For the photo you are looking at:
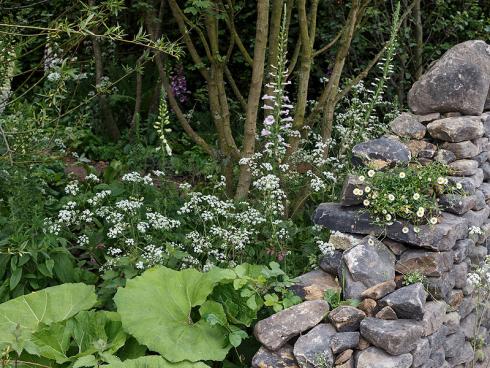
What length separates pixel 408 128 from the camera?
445 cm

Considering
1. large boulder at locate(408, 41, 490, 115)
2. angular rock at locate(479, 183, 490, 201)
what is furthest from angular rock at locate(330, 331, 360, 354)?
large boulder at locate(408, 41, 490, 115)

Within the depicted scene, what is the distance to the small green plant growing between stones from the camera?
3.68m

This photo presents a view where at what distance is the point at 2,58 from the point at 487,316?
314cm

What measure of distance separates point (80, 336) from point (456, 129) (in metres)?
2.37

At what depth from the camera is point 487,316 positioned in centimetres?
441

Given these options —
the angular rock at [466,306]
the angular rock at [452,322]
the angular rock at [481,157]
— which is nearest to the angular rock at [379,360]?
the angular rock at [452,322]

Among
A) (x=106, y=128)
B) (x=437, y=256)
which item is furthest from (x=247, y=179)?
(x=106, y=128)

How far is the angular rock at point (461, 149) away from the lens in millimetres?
4320

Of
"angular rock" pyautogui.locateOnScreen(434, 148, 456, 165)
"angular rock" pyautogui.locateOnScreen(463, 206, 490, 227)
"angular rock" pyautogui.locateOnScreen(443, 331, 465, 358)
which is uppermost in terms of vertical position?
"angular rock" pyautogui.locateOnScreen(434, 148, 456, 165)

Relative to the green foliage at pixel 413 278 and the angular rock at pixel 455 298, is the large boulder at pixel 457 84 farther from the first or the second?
the green foliage at pixel 413 278

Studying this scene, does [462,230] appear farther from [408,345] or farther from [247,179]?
[247,179]

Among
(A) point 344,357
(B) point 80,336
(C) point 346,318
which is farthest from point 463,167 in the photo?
(B) point 80,336

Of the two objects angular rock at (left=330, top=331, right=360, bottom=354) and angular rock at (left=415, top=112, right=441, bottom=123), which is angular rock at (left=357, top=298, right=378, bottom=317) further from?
angular rock at (left=415, top=112, right=441, bottom=123)

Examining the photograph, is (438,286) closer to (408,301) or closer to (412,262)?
(412,262)
